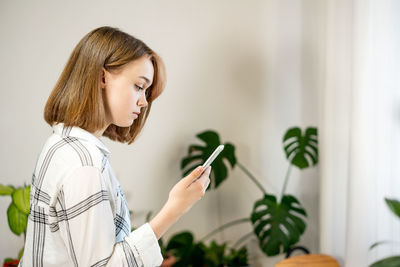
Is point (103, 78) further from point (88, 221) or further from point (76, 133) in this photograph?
point (88, 221)

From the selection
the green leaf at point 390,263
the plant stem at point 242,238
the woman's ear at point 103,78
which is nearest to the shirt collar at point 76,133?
the woman's ear at point 103,78

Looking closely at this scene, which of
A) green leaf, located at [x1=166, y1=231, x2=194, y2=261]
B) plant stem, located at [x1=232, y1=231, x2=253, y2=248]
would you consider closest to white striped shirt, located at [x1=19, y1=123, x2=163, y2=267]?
green leaf, located at [x1=166, y1=231, x2=194, y2=261]

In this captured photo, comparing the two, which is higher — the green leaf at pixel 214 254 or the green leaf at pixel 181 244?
the green leaf at pixel 181 244

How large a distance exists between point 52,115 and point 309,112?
1.78 m

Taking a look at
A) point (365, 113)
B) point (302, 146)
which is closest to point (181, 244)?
point (302, 146)

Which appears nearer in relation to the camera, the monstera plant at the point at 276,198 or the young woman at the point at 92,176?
the young woman at the point at 92,176

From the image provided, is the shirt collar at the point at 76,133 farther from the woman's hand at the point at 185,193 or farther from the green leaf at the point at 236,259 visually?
the green leaf at the point at 236,259

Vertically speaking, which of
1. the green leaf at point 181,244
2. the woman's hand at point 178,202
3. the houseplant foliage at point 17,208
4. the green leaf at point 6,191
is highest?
the woman's hand at point 178,202

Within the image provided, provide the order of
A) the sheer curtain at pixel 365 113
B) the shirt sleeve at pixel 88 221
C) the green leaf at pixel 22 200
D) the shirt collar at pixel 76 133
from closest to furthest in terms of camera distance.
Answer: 1. the shirt sleeve at pixel 88 221
2. the shirt collar at pixel 76 133
3. the sheer curtain at pixel 365 113
4. the green leaf at pixel 22 200

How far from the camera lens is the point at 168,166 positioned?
253 cm

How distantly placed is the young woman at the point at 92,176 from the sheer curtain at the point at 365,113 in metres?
0.92

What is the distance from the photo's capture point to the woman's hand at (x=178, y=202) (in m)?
0.99

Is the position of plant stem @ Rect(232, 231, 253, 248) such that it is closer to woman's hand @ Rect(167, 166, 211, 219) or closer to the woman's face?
woman's hand @ Rect(167, 166, 211, 219)

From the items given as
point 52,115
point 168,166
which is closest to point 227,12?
point 168,166
